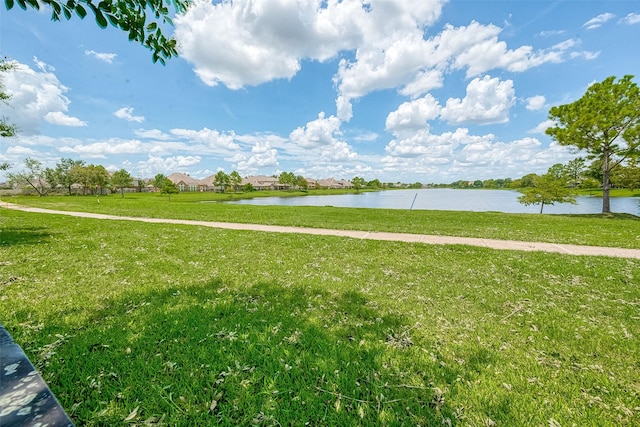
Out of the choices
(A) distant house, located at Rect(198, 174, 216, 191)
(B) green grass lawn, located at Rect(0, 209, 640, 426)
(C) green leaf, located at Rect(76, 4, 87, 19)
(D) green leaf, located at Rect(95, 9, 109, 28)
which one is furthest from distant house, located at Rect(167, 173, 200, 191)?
(C) green leaf, located at Rect(76, 4, 87, 19)

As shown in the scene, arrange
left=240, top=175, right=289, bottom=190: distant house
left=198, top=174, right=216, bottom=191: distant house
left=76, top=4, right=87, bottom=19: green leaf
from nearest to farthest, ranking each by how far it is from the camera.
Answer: left=76, top=4, right=87, bottom=19: green leaf, left=198, top=174, right=216, bottom=191: distant house, left=240, top=175, right=289, bottom=190: distant house

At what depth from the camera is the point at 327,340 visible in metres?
3.43

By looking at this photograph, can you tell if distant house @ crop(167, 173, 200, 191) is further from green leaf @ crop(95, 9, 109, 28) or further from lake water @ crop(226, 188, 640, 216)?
green leaf @ crop(95, 9, 109, 28)

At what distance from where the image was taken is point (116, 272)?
5898 mm

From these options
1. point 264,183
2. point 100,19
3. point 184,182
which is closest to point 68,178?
point 184,182

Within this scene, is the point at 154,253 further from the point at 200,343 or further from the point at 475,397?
the point at 475,397

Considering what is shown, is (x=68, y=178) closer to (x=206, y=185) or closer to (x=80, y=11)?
(x=206, y=185)

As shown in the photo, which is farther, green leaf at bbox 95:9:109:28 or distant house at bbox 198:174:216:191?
distant house at bbox 198:174:216:191

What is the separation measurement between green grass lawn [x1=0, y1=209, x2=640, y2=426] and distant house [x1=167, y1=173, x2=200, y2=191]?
122548 millimetres

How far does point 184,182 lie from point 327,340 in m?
130

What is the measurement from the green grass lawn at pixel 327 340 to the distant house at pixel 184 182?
402 feet

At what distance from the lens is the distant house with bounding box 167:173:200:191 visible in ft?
384

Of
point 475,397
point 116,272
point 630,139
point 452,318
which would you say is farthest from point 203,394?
point 630,139

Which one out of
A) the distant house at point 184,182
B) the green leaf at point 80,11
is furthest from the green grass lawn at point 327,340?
the distant house at point 184,182
